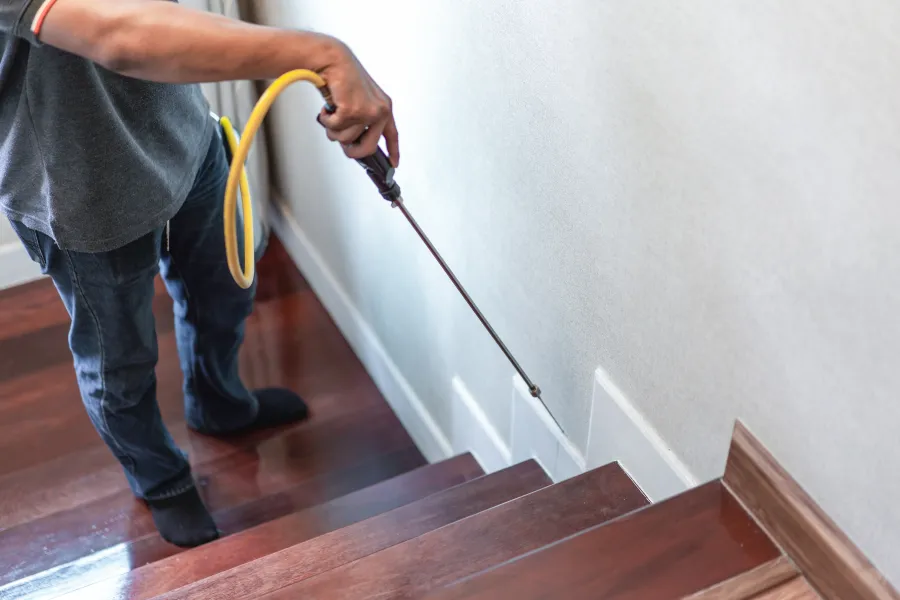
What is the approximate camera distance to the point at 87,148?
125 centimetres

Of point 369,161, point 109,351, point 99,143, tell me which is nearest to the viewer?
point 369,161

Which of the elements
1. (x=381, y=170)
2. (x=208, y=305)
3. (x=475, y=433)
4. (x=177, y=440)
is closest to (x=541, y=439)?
(x=475, y=433)

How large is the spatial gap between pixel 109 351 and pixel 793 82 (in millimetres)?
1175

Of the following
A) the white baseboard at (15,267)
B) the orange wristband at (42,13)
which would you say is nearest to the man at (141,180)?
the orange wristband at (42,13)

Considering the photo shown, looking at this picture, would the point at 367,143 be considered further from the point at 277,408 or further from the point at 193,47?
the point at 277,408

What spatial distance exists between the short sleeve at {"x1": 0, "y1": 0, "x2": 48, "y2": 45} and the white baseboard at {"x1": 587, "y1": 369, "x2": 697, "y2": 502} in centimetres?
81

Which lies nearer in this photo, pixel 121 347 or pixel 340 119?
pixel 340 119

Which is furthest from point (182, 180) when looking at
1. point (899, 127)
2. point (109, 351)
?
point (899, 127)

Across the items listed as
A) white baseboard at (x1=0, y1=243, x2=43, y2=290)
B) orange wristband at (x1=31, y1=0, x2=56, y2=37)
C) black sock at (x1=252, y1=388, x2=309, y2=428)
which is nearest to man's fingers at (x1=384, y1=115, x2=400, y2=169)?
orange wristband at (x1=31, y1=0, x2=56, y2=37)

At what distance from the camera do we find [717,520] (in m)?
1.03

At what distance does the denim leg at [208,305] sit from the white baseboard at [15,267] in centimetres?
78

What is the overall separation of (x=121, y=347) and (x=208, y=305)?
244 millimetres

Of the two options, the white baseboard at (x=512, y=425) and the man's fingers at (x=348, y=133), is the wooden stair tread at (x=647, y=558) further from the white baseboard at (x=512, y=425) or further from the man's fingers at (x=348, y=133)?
the man's fingers at (x=348, y=133)

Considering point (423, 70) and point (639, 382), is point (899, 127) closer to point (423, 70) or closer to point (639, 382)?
point (639, 382)
